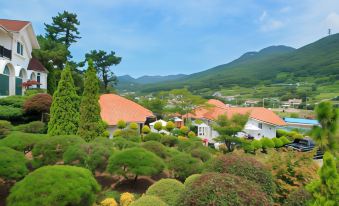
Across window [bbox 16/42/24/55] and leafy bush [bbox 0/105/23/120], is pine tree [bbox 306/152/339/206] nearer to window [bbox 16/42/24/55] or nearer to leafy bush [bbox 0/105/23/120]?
leafy bush [bbox 0/105/23/120]

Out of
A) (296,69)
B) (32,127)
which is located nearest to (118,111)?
(32,127)

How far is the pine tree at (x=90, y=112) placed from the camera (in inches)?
631

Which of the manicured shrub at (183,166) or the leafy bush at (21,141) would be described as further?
the leafy bush at (21,141)

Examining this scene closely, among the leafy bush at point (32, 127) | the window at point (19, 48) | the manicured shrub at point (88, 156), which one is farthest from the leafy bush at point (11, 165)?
the window at point (19, 48)

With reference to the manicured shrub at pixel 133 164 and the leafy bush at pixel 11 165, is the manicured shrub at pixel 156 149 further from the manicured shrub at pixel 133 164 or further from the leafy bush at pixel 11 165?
the leafy bush at pixel 11 165

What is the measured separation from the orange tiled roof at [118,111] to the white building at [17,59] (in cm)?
622

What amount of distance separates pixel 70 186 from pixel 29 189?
43.8 inches

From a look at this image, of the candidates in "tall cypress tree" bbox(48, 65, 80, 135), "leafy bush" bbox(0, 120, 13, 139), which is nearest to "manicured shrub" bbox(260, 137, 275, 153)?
"tall cypress tree" bbox(48, 65, 80, 135)

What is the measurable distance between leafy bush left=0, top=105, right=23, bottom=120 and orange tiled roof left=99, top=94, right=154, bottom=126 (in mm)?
7103

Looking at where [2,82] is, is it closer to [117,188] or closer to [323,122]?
[117,188]

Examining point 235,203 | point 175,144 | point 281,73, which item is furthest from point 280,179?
point 281,73

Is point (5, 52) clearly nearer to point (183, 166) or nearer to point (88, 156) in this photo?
point (88, 156)

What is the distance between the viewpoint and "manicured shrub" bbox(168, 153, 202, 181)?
11.8 meters

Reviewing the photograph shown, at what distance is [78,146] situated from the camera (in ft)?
38.1
